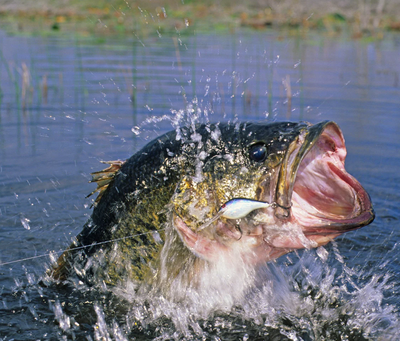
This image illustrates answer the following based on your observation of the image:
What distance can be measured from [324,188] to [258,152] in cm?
42

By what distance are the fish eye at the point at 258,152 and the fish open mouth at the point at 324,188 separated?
15 cm

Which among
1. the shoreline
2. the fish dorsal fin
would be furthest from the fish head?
the shoreline

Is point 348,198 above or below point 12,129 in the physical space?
above

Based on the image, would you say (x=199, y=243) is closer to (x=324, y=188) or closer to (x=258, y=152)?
(x=258, y=152)

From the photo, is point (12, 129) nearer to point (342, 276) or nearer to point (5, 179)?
point (5, 179)

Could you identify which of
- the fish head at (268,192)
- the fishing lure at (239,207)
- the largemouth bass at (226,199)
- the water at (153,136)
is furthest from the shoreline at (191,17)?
the fishing lure at (239,207)

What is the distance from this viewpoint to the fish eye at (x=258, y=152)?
298cm

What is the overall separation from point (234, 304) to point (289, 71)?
8.22 m

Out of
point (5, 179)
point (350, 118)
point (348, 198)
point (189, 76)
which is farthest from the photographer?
point (189, 76)

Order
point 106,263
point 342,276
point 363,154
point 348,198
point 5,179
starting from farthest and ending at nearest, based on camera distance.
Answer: point 363,154 < point 5,179 < point 342,276 < point 106,263 < point 348,198

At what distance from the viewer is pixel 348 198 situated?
301 cm

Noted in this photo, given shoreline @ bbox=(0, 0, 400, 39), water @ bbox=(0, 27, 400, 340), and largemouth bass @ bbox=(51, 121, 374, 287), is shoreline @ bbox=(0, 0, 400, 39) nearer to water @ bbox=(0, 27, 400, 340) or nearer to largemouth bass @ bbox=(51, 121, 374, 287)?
water @ bbox=(0, 27, 400, 340)

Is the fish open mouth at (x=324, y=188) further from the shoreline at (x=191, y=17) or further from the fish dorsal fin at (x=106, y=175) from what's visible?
the shoreline at (x=191, y=17)

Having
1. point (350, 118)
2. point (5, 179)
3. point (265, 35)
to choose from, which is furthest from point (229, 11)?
point (5, 179)
